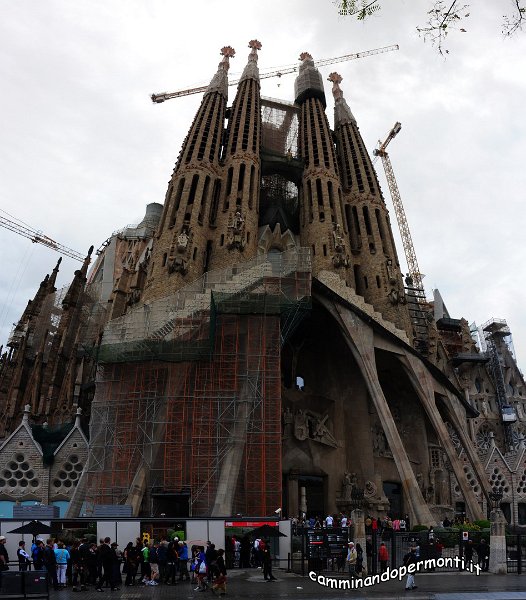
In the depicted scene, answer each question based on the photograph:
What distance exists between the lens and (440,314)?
7081cm

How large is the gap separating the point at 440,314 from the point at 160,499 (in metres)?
49.8

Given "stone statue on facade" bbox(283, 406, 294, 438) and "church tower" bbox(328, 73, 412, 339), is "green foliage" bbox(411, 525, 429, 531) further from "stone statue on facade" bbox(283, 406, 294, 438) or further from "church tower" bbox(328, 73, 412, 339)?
"church tower" bbox(328, 73, 412, 339)

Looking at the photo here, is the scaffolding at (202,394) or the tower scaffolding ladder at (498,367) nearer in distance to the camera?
the scaffolding at (202,394)

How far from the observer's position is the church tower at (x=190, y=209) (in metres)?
38.0

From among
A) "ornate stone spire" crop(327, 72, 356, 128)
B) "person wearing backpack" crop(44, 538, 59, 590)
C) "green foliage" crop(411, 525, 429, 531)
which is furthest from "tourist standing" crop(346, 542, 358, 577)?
"ornate stone spire" crop(327, 72, 356, 128)

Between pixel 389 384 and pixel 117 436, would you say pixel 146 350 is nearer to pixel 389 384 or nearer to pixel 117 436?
pixel 117 436

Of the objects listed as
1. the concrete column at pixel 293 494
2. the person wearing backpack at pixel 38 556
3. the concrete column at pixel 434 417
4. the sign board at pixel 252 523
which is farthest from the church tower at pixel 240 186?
the person wearing backpack at pixel 38 556

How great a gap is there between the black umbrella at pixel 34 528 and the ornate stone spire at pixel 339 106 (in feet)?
150

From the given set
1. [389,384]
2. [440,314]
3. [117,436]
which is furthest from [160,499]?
[440,314]

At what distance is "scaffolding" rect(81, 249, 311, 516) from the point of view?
28.4 m

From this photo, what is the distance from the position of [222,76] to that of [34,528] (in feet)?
149

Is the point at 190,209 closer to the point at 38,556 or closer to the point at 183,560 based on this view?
the point at 183,560

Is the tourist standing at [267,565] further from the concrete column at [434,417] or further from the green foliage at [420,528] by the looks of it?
the concrete column at [434,417]

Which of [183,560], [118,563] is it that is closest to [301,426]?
[183,560]
